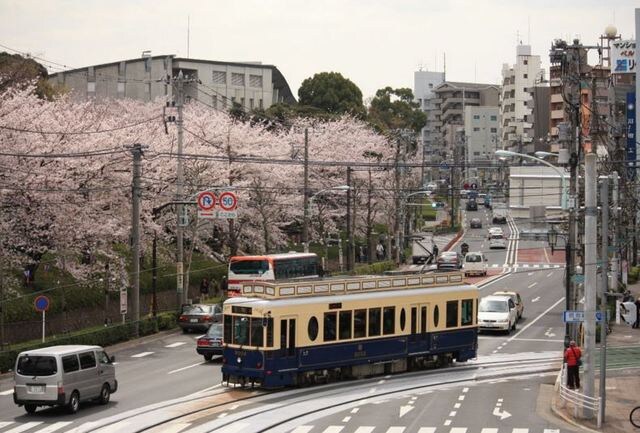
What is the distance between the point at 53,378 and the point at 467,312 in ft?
50.5

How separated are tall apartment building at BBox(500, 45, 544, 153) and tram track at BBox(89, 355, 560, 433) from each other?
396ft

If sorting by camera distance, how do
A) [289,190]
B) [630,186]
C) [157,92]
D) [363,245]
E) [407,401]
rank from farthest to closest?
[157,92], [363,245], [289,190], [630,186], [407,401]

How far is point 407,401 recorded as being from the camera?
29.1 m

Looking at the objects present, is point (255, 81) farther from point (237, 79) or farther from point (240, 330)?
point (240, 330)

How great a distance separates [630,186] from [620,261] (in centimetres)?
533

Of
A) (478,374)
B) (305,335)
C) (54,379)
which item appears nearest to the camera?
(54,379)

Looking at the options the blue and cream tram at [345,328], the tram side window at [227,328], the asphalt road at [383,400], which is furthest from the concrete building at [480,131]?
the tram side window at [227,328]

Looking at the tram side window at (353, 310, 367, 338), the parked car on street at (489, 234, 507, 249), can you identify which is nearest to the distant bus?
the tram side window at (353, 310, 367, 338)

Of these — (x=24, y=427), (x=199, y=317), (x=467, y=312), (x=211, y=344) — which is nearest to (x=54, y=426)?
(x=24, y=427)

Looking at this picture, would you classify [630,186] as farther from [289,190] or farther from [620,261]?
[289,190]

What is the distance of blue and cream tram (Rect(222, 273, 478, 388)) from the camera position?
30422mm

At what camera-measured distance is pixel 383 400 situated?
2930 cm

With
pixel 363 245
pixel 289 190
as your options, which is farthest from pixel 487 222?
pixel 289 190

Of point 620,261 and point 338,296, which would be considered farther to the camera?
point 620,261
